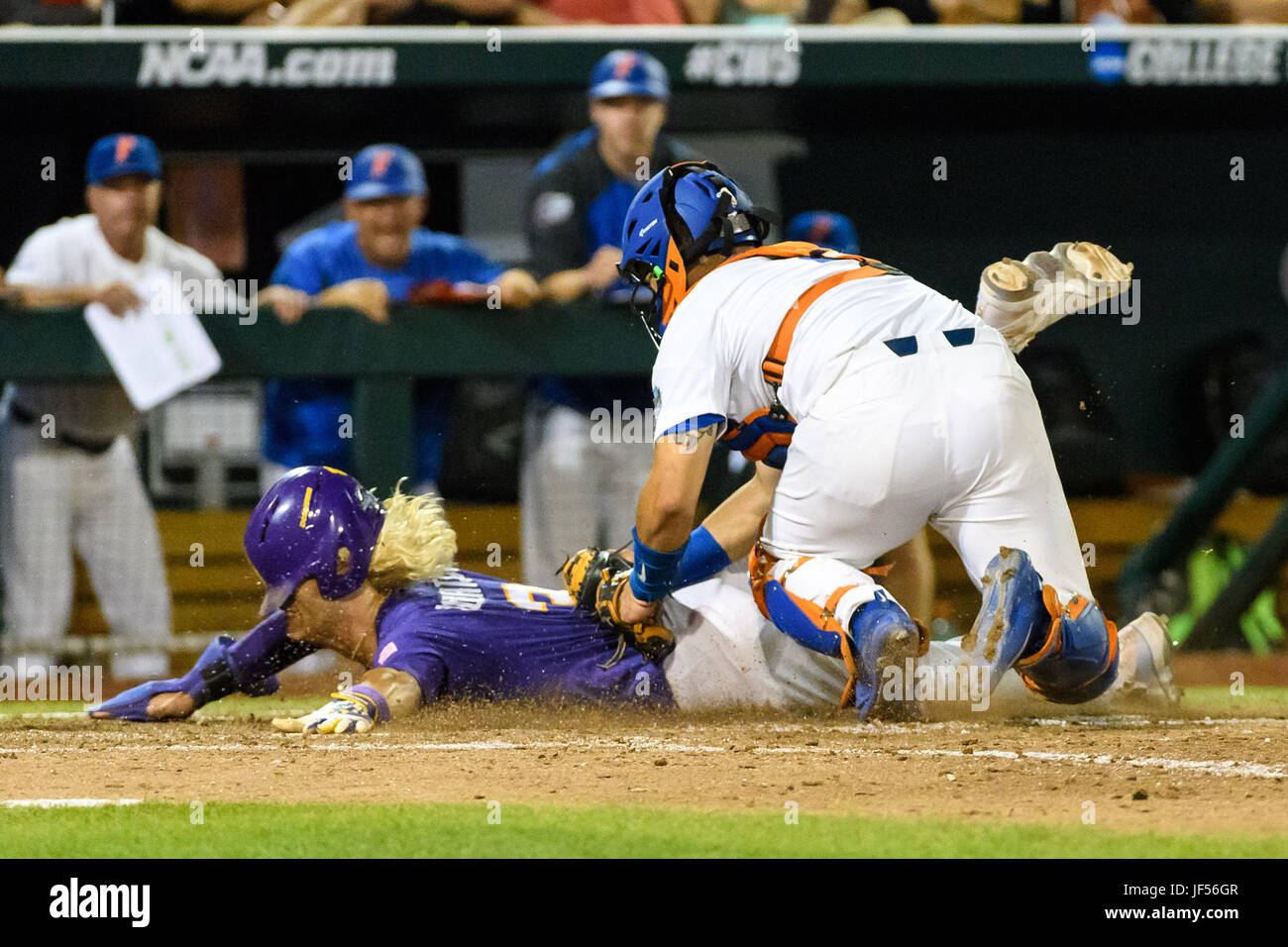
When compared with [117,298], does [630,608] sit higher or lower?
lower

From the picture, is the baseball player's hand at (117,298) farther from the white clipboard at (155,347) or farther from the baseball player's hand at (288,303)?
the baseball player's hand at (288,303)

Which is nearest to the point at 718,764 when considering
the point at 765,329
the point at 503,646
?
the point at 503,646

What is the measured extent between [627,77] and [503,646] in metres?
2.94

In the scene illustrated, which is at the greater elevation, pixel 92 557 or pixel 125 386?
pixel 125 386

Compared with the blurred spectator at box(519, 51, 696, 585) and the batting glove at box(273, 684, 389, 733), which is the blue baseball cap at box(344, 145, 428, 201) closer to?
the blurred spectator at box(519, 51, 696, 585)

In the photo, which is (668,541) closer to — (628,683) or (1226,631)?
(628,683)

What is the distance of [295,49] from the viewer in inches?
284

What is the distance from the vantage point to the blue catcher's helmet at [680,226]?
443 centimetres

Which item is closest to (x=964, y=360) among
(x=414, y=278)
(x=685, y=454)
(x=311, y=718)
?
(x=685, y=454)

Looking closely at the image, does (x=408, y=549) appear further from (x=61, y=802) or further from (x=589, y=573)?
(x=61, y=802)

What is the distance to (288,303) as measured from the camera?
21.8 ft

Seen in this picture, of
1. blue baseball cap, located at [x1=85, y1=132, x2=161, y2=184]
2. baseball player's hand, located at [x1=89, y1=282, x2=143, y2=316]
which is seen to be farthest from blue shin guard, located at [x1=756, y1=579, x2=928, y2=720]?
blue baseball cap, located at [x1=85, y1=132, x2=161, y2=184]

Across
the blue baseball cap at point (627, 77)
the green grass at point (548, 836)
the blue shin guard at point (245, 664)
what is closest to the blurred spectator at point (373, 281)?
the blue baseball cap at point (627, 77)
